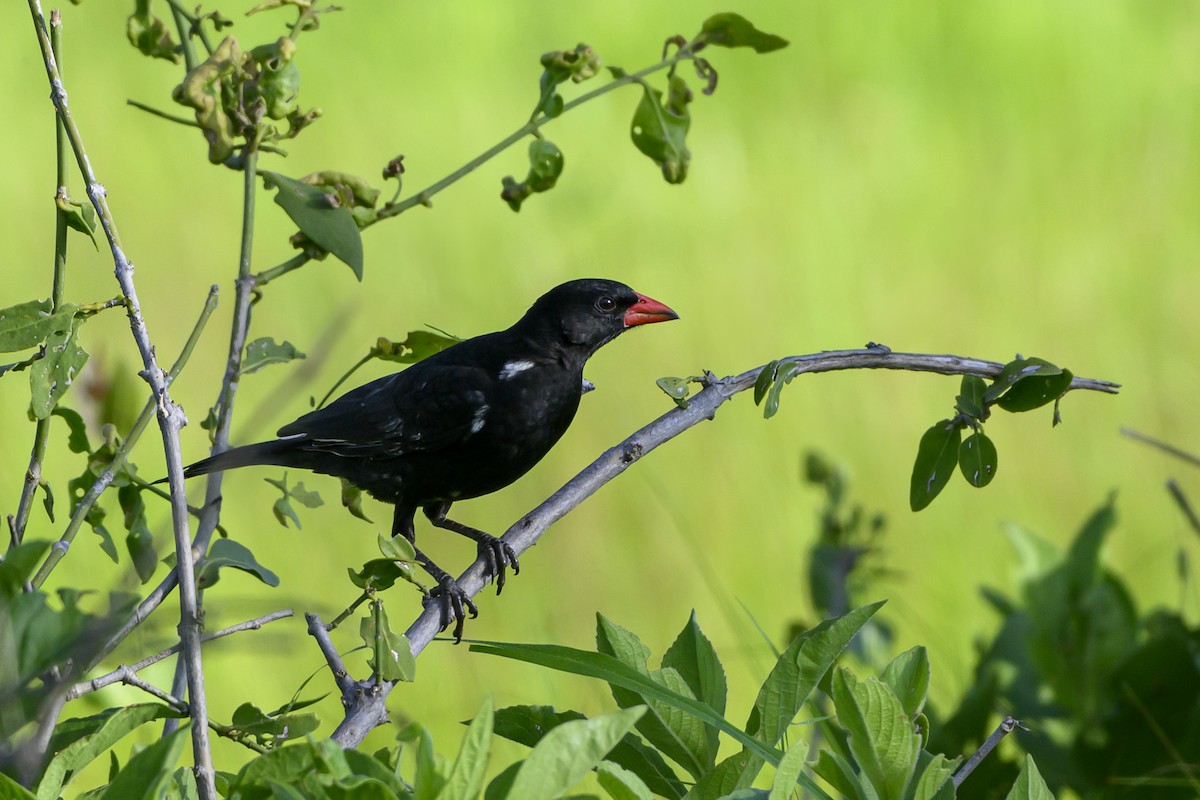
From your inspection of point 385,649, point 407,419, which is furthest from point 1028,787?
point 407,419

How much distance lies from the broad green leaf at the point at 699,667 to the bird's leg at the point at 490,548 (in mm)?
351

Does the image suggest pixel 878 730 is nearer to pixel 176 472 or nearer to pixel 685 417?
pixel 685 417

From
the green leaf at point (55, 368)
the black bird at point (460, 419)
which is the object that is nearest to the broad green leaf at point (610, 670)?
the green leaf at point (55, 368)

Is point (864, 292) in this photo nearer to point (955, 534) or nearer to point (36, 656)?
point (955, 534)

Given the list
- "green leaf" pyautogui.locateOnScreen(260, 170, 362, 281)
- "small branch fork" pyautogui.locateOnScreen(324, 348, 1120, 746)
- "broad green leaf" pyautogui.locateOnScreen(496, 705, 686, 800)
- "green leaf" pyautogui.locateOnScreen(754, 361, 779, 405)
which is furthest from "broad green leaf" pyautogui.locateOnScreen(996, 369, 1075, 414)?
"green leaf" pyautogui.locateOnScreen(260, 170, 362, 281)

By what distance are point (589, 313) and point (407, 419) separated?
56 centimetres

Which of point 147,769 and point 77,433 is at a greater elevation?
point 77,433

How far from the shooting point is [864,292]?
650cm

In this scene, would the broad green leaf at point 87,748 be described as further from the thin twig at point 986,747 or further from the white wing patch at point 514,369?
the white wing patch at point 514,369

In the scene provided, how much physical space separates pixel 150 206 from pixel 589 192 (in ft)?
7.31

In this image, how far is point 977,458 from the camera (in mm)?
1732

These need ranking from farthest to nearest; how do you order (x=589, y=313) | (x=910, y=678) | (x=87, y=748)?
1. (x=589, y=313)
2. (x=910, y=678)
3. (x=87, y=748)

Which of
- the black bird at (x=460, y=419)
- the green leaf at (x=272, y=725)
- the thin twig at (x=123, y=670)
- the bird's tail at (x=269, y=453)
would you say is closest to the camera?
the thin twig at (x=123, y=670)

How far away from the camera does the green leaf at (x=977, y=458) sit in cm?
173
